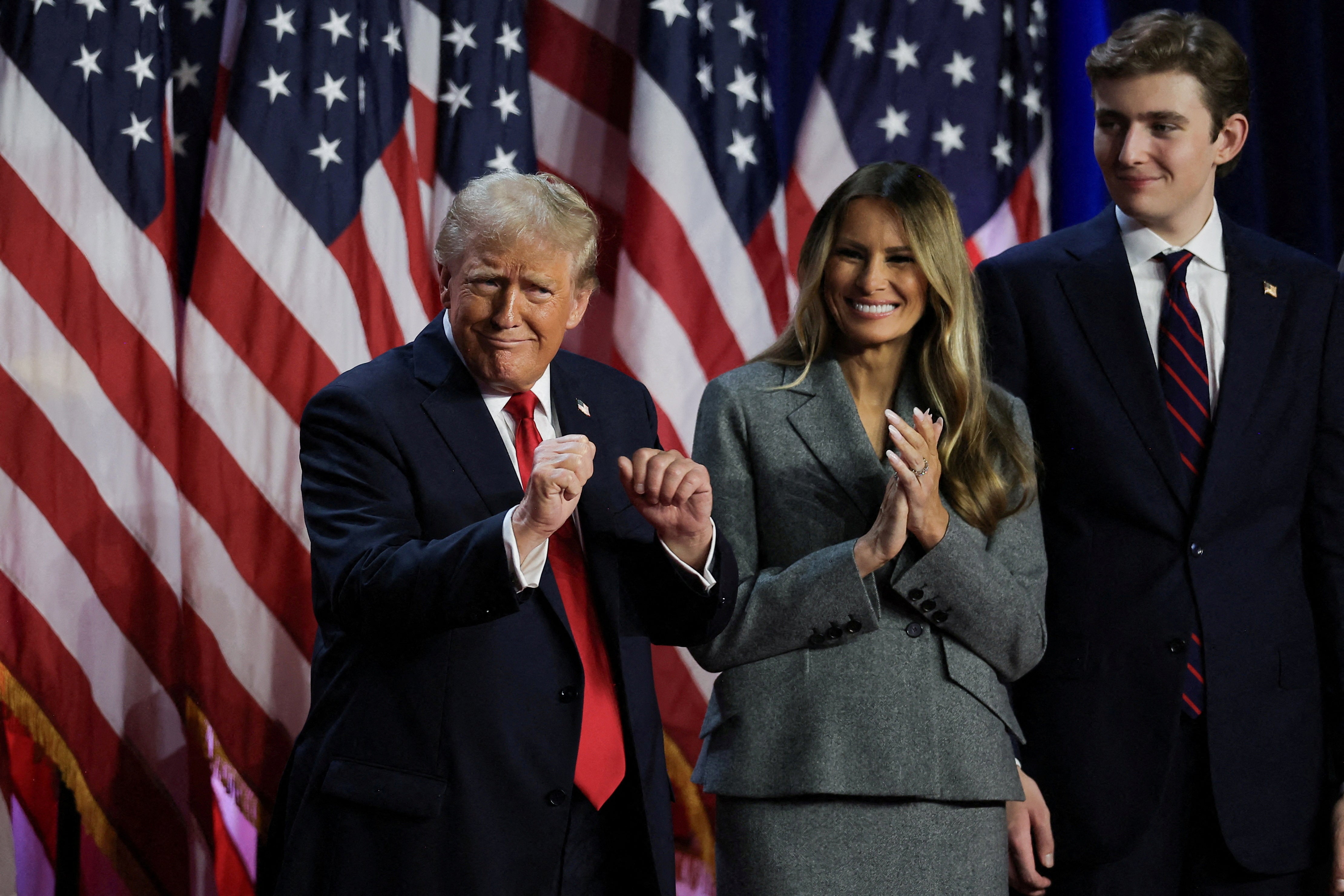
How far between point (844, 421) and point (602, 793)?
2.34ft

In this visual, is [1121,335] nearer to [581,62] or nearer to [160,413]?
[581,62]

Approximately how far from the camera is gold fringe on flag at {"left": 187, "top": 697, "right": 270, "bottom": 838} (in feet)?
9.83

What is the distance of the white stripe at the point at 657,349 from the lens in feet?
10.6

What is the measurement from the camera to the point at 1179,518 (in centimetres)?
209

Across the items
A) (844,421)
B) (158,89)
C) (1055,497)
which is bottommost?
(1055,497)

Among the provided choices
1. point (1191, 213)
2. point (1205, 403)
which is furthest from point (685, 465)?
point (1191, 213)

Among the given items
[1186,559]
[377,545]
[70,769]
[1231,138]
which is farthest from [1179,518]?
[70,769]

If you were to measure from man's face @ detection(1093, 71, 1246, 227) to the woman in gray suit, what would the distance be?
16.6 inches

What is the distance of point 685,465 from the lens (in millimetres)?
1612

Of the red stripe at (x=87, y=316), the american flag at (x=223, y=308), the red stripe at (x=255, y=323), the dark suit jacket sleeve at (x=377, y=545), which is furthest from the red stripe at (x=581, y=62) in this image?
the dark suit jacket sleeve at (x=377, y=545)

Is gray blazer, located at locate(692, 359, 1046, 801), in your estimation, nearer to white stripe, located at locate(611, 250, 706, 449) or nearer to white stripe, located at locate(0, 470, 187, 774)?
white stripe, located at locate(611, 250, 706, 449)

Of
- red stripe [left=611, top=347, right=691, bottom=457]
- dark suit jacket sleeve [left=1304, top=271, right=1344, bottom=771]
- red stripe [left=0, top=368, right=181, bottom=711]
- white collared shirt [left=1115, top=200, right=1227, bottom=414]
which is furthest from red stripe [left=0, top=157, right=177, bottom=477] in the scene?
dark suit jacket sleeve [left=1304, top=271, right=1344, bottom=771]

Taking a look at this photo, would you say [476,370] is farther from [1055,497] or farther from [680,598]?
[1055,497]

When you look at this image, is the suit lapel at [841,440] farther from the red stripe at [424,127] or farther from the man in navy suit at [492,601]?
the red stripe at [424,127]
